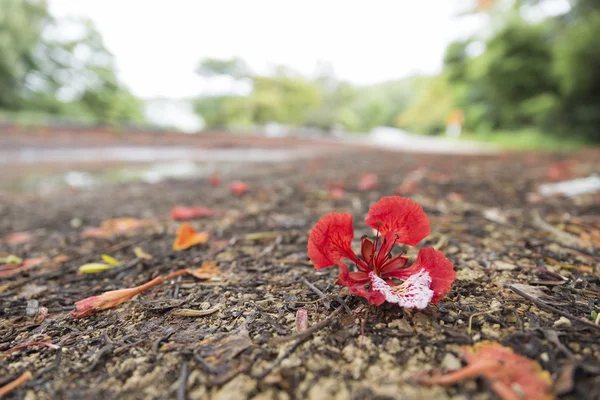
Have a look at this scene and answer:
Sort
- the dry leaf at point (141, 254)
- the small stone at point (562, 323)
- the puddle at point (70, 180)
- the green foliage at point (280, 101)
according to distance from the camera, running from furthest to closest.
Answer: the green foliage at point (280, 101) → the puddle at point (70, 180) → the dry leaf at point (141, 254) → the small stone at point (562, 323)

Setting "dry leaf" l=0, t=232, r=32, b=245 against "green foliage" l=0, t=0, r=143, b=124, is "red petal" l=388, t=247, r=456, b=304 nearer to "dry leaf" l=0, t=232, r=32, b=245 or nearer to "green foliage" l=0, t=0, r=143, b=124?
"dry leaf" l=0, t=232, r=32, b=245

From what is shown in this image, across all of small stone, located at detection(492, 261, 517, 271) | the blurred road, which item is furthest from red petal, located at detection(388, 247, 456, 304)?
the blurred road

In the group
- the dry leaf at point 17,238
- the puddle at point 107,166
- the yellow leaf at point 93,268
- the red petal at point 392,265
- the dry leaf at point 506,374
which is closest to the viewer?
the dry leaf at point 506,374

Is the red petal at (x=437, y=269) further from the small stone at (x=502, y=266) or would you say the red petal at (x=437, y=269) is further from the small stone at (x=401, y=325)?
the small stone at (x=502, y=266)

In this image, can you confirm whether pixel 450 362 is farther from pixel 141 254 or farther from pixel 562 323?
pixel 141 254

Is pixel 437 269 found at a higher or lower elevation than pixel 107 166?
higher

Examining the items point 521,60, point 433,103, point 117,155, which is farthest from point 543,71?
point 117,155

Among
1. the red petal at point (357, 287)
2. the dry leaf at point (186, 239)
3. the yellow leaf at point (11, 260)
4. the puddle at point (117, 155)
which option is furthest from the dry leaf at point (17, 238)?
the puddle at point (117, 155)
